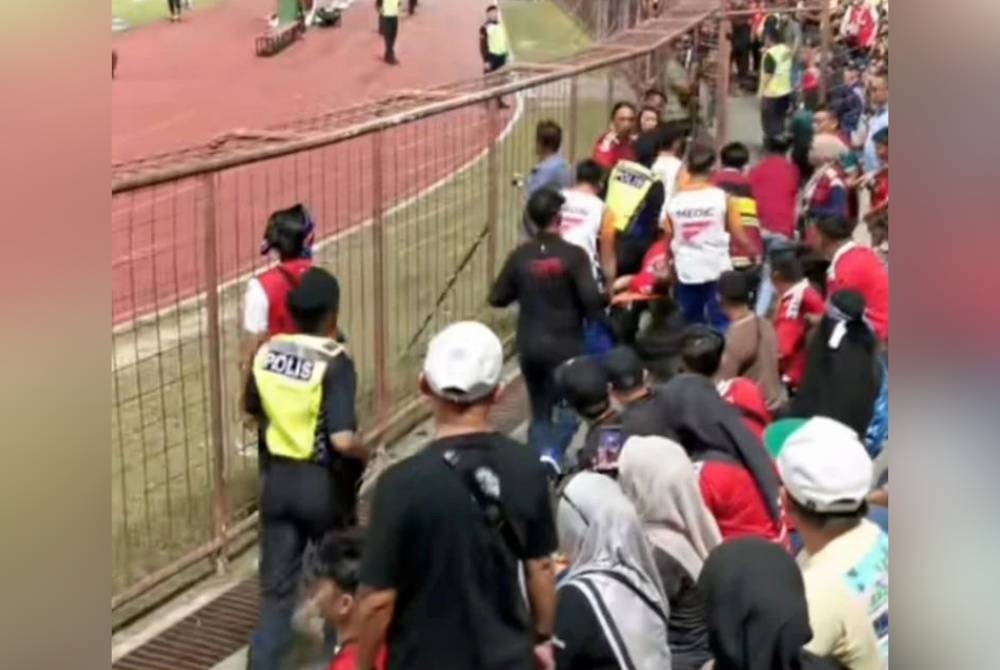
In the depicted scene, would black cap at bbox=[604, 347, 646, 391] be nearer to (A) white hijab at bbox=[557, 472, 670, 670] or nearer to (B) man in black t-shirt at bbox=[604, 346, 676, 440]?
(B) man in black t-shirt at bbox=[604, 346, 676, 440]

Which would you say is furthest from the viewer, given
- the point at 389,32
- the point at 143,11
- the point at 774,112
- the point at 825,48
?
the point at 774,112

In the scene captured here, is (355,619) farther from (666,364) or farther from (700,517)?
(666,364)

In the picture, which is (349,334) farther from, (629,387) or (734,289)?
(629,387)

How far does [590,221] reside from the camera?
239 inches

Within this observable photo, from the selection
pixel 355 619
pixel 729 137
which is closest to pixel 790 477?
pixel 355 619

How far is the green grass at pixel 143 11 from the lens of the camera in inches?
198

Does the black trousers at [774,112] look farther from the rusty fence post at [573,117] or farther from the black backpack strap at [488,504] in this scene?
the black backpack strap at [488,504]

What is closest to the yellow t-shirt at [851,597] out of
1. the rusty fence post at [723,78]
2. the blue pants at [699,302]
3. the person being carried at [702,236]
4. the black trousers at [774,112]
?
the person being carried at [702,236]

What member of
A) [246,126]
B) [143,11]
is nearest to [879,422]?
[143,11]

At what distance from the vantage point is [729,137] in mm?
8742

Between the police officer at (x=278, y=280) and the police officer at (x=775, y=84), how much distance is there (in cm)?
420

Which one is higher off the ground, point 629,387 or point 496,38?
point 496,38

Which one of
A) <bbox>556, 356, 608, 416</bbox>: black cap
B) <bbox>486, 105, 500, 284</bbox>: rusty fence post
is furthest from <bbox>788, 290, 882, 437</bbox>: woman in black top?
<bbox>486, 105, 500, 284</bbox>: rusty fence post

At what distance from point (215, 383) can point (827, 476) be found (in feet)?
7.73
